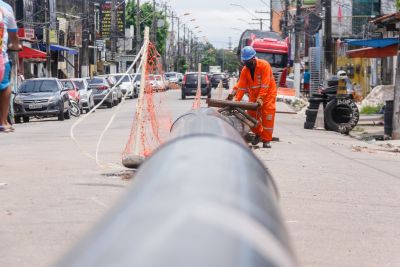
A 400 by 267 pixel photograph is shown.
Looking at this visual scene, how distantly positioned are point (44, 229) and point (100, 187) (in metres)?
2.36

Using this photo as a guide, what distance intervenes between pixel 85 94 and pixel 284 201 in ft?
95.2

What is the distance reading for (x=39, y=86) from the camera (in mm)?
31125

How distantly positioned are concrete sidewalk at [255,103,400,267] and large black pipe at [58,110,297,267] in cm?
386

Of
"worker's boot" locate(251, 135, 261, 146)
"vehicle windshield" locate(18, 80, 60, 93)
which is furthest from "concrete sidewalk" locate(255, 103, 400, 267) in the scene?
"vehicle windshield" locate(18, 80, 60, 93)

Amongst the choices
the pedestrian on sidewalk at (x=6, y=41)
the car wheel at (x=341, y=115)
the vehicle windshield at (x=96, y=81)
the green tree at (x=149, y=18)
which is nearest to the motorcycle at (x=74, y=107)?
the vehicle windshield at (x=96, y=81)

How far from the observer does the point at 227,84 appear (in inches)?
3248

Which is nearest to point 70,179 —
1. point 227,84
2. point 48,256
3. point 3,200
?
point 3,200

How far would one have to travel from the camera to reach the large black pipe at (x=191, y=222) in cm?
196

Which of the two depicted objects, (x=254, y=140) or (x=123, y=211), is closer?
(x=123, y=211)

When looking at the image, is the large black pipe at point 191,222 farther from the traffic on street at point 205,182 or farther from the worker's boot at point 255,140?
the worker's boot at point 255,140

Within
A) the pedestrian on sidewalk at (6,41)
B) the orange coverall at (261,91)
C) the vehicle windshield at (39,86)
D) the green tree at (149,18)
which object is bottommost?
the vehicle windshield at (39,86)

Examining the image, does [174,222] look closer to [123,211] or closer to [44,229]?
[123,211]

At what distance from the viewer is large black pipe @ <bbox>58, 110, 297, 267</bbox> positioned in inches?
77.3

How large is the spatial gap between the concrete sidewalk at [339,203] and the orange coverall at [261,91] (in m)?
0.50
